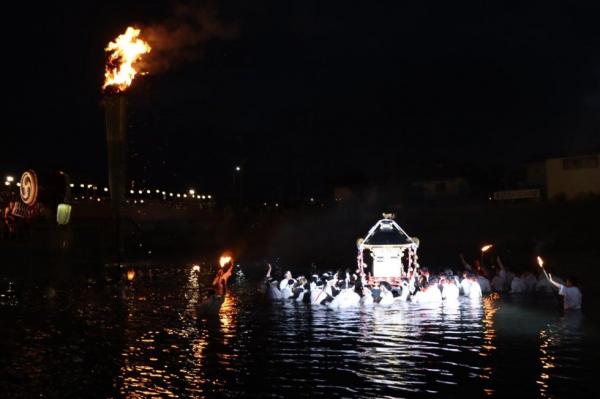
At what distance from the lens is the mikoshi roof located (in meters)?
31.1

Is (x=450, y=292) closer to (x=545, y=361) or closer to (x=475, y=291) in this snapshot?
(x=475, y=291)

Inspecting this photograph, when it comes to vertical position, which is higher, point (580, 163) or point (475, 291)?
point (580, 163)

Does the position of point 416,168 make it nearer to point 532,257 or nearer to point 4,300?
point 532,257

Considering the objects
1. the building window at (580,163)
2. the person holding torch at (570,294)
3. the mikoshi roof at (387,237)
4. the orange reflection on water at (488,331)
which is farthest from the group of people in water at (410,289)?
the building window at (580,163)

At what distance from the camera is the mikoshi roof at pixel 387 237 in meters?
31.1

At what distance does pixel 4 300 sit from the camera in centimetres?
3059

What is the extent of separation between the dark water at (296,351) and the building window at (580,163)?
1305 inches

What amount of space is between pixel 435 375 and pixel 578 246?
99.8 ft

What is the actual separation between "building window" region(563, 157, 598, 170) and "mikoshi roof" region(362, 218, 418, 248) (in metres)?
31.8

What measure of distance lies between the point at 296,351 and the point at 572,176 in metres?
46.6

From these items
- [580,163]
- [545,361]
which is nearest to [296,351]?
[545,361]

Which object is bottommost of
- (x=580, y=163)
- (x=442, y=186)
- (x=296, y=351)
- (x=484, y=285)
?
(x=296, y=351)

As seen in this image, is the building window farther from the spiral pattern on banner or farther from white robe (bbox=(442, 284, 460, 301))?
the spiral pattern on banner

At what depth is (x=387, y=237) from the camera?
3155 centimetres
